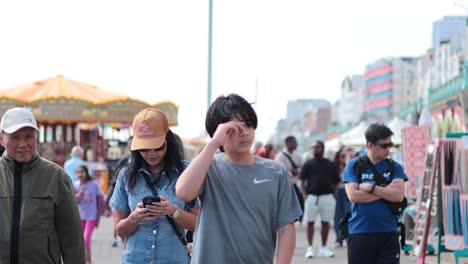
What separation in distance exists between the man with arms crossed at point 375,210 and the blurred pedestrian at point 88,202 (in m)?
5.87

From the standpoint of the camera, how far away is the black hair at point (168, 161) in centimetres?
572

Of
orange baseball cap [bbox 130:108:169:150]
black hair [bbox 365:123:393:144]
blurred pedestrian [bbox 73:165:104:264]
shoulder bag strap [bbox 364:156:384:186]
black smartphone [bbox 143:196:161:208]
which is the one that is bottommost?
blurred pedestrian [bbox 73:165:104:264]

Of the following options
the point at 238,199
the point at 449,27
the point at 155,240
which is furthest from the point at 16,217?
the point at 449,27

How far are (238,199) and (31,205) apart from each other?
1171 mm

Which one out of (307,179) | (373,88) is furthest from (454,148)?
(373,88)

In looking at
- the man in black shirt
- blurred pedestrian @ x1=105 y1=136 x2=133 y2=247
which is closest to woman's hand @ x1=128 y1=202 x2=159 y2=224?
blurred pedestrian @ x1=105 y1=136 x2=133 y2=247

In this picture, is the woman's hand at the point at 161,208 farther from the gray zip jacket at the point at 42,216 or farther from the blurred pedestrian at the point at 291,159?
the blurred pedestrian at the point at 291,159

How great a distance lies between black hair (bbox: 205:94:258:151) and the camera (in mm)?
4668

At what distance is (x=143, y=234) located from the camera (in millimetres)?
5578

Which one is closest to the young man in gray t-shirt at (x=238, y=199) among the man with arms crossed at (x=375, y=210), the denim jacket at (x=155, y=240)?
the denim jacket at (x=155, y=240)

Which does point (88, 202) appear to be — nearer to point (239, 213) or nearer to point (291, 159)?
point (291, 159)

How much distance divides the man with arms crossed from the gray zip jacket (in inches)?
118

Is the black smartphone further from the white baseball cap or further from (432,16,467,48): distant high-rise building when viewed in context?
(432,16,467,48): distant high-rise building

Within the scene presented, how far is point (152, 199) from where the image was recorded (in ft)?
17.8
